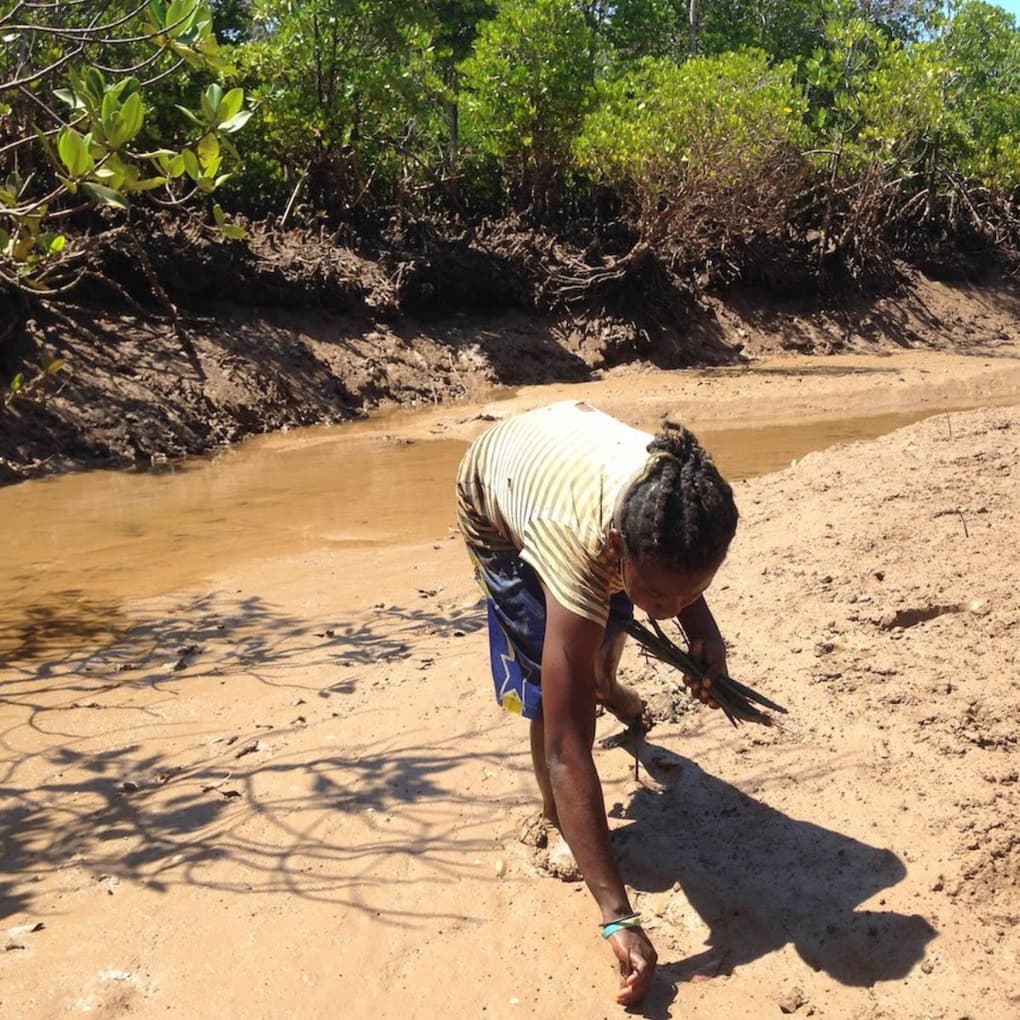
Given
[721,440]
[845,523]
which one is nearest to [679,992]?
[845,523]

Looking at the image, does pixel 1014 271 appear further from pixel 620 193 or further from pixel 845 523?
pixel 845 523

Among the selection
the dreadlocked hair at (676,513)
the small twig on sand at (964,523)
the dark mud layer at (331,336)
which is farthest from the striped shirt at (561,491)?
the dark mud layer at (331,336)

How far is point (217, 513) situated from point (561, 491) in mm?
5665

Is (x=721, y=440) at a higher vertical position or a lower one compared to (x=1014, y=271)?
lower

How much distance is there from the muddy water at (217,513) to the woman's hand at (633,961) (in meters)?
3.53

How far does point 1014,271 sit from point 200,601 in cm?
1565

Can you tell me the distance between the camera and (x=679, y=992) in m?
2.38

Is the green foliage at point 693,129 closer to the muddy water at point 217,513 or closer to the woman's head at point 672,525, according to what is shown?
the muddy water at point 217,513

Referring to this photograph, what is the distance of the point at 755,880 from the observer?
266cm

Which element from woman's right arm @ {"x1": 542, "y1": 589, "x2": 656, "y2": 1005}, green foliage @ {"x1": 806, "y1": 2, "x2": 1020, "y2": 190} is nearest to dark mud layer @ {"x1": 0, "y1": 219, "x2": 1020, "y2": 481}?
green foliage @ {"x1": 806, "y1": 2, "x2": 1020, "y2": 190}

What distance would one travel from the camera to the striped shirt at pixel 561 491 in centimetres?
218

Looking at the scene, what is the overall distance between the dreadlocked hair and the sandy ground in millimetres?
981

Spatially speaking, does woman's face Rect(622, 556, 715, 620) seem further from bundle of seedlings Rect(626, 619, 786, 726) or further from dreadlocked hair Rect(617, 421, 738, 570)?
bundle of seedlings Rect(626, 619, 786, 726)

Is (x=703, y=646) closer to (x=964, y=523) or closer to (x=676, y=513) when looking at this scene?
(x=676, y=513)
